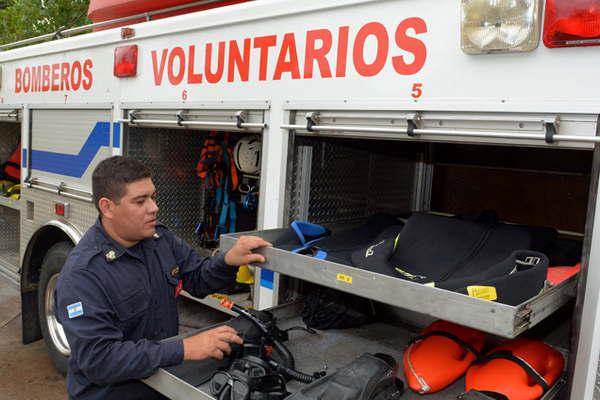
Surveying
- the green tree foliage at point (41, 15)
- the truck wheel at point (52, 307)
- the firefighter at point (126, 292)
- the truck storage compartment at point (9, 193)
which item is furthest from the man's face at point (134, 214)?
the green tree foliage at point (41, 15)

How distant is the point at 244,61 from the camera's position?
2607 mm

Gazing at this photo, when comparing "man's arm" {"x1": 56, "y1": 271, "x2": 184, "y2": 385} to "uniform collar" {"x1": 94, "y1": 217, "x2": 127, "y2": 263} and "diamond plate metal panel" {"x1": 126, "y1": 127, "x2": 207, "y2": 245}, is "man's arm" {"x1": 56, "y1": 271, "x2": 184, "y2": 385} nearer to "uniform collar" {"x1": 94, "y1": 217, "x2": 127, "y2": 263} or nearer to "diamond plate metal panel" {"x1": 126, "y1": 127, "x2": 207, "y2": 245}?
"uniform collar" {"x1": 94, "y1": 217, "x2": 127, "y2": 263}

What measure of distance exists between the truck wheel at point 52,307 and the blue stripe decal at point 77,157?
20.9 inches

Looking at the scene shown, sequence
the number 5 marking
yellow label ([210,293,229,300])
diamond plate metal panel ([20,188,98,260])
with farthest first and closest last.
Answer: diamond plate metal panel ([20,188,98,260]) < yellow label ([210,293,229,300]) < the number 5 marking

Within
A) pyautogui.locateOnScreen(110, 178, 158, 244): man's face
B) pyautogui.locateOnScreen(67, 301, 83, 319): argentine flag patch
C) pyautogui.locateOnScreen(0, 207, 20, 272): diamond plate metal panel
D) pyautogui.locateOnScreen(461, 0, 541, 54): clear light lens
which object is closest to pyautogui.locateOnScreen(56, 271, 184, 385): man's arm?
pyautogui.locateOnScreen(67, 301, 83, 319): argentine flag patch

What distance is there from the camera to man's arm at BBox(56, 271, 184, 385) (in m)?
1.87

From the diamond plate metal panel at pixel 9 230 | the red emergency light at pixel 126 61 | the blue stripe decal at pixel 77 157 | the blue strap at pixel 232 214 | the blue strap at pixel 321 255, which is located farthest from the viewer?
the diamond plate metal panel at pixel 9 230

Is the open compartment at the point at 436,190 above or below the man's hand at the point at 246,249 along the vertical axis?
above

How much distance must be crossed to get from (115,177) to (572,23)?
162 cm

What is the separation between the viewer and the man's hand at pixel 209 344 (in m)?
1.91

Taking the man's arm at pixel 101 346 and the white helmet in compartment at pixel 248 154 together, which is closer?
the man's arm at pixel 101 346

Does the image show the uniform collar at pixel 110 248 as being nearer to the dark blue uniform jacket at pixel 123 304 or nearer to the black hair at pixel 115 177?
the dark blue uniform jacket at pixel 123 304

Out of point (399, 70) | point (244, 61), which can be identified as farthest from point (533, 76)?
point (244, 61)

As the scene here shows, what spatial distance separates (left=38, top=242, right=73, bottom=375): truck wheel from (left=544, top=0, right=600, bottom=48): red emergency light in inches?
129
